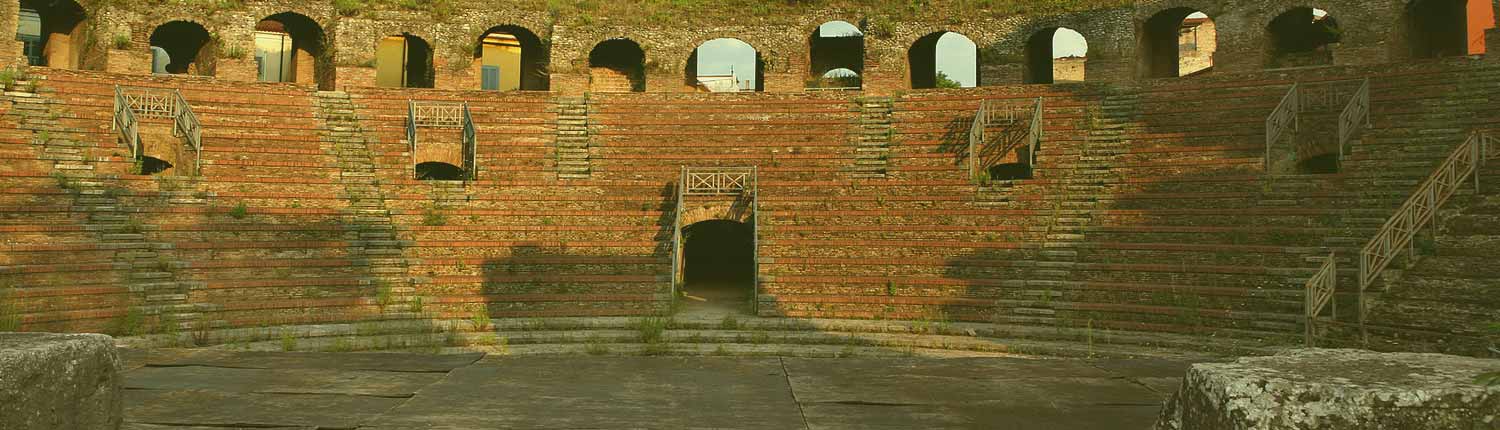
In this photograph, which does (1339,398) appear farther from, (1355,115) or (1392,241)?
(1355,115)

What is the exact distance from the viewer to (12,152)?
16281 mm

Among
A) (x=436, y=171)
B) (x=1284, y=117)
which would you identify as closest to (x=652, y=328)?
(x=436, y=171)

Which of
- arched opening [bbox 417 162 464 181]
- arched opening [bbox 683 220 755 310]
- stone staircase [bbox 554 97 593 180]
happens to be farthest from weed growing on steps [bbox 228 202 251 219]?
arched opening [bbox 683 220 755 310]

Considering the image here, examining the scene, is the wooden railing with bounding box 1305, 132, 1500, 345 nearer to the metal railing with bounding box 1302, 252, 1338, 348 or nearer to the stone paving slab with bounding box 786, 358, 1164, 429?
the metal railing with bounding box 1302, 252, 1338, 348

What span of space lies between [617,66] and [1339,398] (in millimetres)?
25384

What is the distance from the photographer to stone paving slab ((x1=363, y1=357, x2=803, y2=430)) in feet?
13.1

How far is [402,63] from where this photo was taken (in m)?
32.9

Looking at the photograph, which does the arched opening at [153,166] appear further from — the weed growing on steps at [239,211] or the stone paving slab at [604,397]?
the stone paving slab at [604,397]

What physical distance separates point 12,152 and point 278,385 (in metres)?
15.9

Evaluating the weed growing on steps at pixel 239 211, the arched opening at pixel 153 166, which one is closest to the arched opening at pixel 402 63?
the arched opening at pixel 153 166

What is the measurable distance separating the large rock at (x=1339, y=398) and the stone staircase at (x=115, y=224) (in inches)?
521

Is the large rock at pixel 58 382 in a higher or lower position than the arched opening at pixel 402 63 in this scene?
lower

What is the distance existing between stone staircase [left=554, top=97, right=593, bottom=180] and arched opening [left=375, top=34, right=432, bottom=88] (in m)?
7.23

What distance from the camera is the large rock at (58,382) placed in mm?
3164
